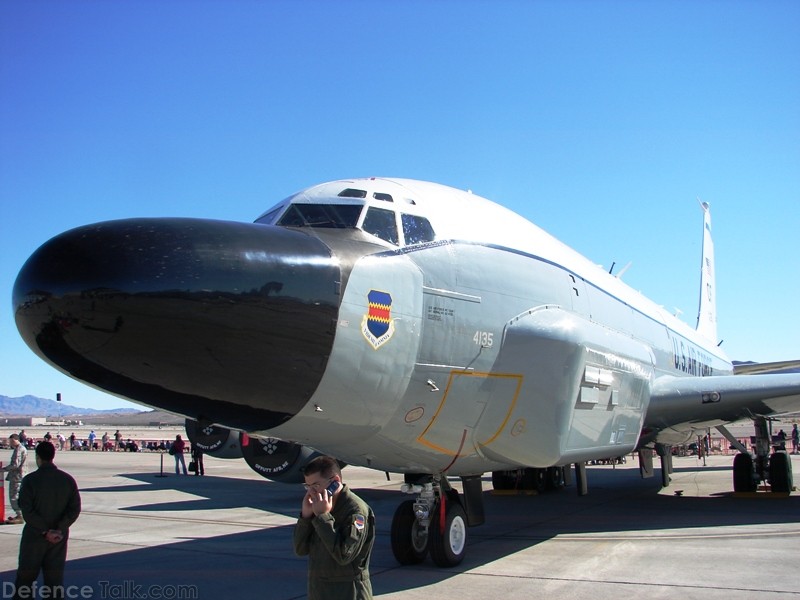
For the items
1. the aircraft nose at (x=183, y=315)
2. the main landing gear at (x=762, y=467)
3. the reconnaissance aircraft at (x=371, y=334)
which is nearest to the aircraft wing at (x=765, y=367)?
the main landing gear at (x=762, y=467)

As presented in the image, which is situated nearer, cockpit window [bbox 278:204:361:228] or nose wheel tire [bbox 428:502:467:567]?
cockpit window [bbox 278:204:361:228]

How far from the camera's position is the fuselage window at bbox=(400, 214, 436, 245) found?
726cm

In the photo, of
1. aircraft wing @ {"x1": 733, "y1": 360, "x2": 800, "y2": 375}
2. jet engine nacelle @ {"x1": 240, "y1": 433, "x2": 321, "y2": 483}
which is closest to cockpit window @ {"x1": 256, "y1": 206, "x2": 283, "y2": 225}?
jet engine nacelle @ {"x1": 240, "y1": 433, "x2": 321, "y2": 483}

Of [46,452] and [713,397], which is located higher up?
[713,397]

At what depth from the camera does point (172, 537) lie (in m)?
11.3

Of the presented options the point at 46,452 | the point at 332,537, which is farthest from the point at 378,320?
the point at 46,452

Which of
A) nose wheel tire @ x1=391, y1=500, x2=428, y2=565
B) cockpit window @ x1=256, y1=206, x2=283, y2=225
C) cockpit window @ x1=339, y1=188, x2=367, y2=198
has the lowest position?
nose wheel tire @ x1=391, y1=500, x2=428, y2=565

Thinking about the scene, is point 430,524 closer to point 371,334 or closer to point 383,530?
point 371,334

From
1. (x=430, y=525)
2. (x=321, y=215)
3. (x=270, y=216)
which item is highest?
(x=270, y=216)

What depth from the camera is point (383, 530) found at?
38.8ft

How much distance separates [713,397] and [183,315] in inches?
397

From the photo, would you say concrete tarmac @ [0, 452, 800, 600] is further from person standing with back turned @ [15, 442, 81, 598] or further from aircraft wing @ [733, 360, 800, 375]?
aircraft wing @ [733, 360, 800, 375]

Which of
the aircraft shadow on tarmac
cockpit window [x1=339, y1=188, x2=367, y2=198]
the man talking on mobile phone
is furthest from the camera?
the aircraft shadow on tarmac

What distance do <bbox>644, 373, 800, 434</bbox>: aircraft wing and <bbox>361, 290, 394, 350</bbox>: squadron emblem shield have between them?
731 cm
